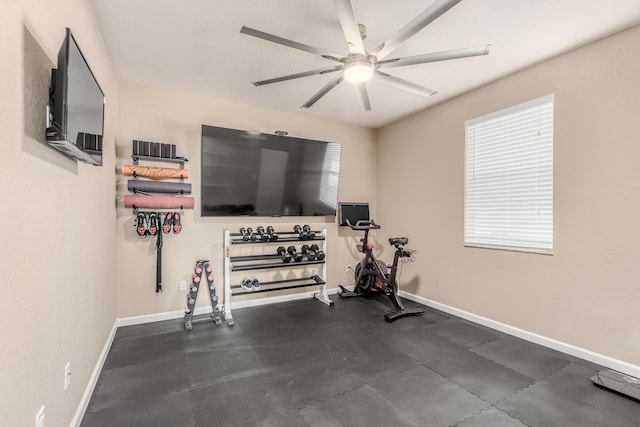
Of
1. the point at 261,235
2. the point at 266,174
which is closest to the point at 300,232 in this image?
the point at 261,235

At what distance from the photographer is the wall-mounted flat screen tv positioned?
53.9 inches

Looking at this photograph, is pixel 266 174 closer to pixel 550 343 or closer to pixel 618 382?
pixel 550 343

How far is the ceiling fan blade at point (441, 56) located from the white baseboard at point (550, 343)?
291 cm

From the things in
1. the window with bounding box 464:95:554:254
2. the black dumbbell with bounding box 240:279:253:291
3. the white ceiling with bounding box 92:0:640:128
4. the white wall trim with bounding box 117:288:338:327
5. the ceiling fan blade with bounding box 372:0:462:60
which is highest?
the white ceiling with bounding box 92:0:640:128

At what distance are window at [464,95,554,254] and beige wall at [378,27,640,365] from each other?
10 centimetres

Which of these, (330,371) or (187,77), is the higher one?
(187,77)

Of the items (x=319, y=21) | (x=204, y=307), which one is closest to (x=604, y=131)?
(x=319, y=21)

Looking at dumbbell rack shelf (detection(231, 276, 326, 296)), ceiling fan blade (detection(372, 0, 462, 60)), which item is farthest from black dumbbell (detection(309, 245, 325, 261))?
ceiling fan blade (detection(372, 0, 462, 60))

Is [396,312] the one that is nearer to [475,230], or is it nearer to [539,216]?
[475,230]

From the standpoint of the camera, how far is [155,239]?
3.71 meters

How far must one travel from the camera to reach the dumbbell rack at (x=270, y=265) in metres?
3.98

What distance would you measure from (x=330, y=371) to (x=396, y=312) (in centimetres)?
166

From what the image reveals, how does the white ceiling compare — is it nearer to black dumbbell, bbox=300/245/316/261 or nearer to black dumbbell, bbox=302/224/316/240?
black dumbbell, bbox=302/224/316/240

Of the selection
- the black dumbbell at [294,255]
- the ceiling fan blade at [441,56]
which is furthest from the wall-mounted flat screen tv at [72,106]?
the black dumbbell at [294,255]
